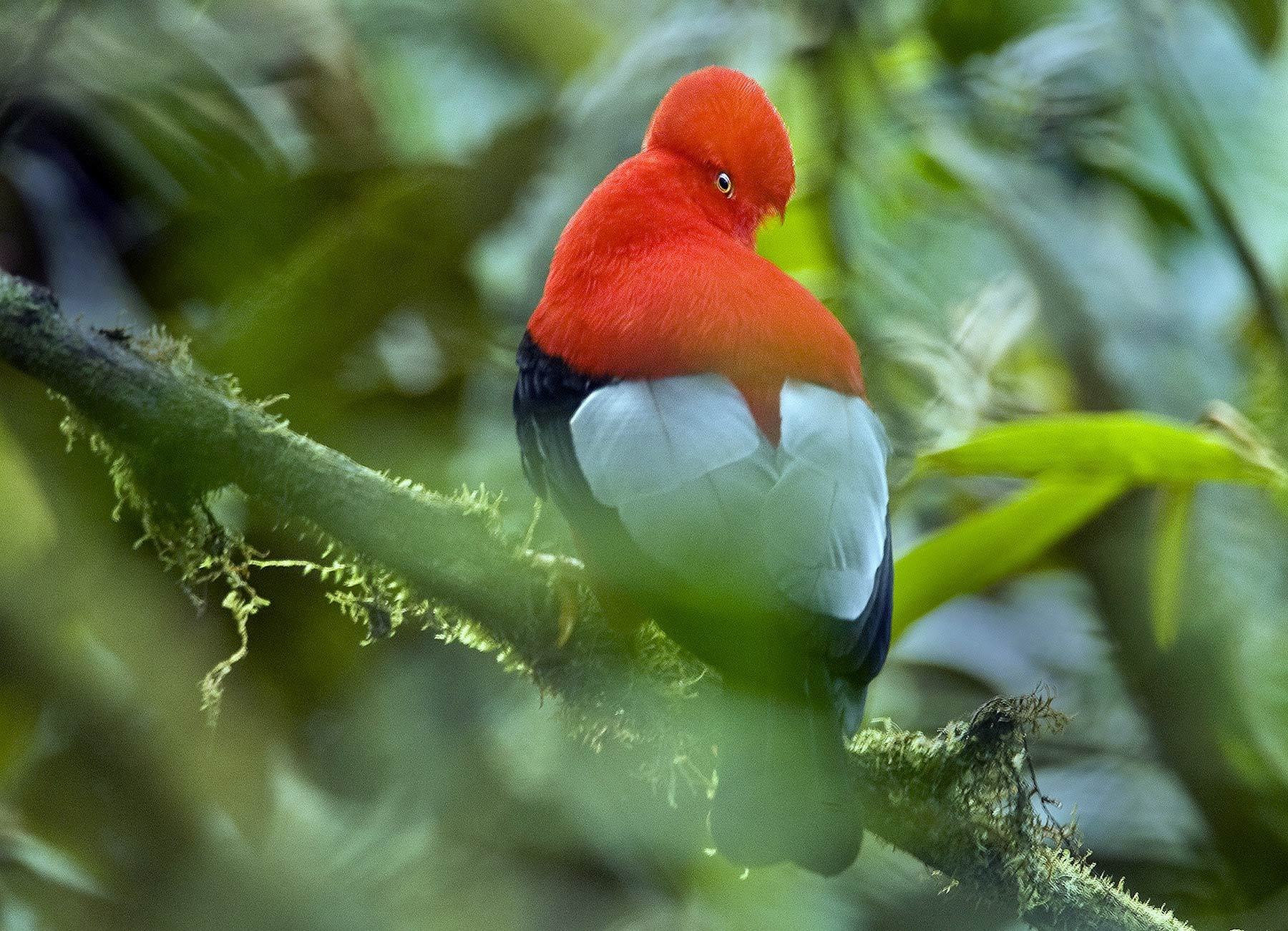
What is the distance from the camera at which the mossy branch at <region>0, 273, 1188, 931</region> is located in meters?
1.41

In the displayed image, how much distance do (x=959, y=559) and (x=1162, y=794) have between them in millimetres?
1085

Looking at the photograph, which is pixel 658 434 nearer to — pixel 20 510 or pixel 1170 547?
pixel 1170 547

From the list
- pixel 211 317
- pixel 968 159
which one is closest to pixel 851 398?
pixel 211 317

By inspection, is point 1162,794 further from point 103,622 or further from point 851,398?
point 103,622

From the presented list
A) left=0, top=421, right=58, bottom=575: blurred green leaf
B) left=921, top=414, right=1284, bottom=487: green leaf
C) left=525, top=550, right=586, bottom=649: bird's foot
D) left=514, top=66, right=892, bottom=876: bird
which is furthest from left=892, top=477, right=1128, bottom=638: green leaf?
left=0, top=421, right=58, bottom=575: blurred green leaf

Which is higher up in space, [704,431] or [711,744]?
[704,431]

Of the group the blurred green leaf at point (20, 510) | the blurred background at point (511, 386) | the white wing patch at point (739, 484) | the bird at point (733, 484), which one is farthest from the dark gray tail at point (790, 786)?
the blurred green leaf at point (20, 510)

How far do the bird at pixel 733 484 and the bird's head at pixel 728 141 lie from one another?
176mm

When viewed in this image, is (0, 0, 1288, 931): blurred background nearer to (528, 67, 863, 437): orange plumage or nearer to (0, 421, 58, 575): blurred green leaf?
(0, 421, 58, 575): blurred green leaf

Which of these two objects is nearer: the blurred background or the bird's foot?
the bird's foot

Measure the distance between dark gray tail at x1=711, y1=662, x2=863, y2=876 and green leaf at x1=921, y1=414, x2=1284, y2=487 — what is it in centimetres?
58

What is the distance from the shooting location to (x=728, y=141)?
193 centimetres

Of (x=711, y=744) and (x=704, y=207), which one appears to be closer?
(x=711, y=744)

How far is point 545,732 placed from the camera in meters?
2.43
